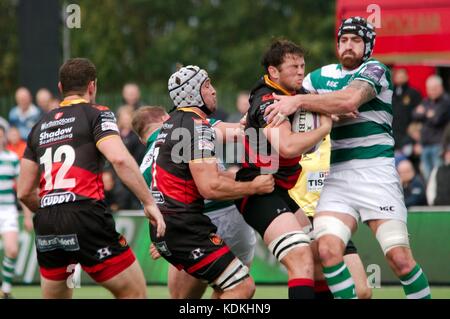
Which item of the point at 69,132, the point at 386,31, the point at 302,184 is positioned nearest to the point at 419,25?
the point at 386,31

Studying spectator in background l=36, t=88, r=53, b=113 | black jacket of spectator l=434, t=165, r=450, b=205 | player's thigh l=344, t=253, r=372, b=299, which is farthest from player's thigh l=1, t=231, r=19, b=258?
black jacket of spectator l=434, t=165, r=450, b=205

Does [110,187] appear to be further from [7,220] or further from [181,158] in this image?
[181,158]

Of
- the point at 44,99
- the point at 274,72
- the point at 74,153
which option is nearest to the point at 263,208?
the point at 274,72

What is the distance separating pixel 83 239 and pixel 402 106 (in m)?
9.63

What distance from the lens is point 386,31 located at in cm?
1980

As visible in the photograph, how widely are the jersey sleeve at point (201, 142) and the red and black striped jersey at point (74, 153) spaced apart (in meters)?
0.63

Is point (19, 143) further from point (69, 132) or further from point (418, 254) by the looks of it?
point (69, 132)

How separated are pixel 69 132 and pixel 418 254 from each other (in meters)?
6.91

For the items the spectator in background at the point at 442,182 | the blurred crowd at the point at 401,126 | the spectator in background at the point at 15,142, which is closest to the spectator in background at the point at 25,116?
the blurred crowd at the point at 401,126

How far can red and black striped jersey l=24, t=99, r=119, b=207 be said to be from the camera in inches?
329

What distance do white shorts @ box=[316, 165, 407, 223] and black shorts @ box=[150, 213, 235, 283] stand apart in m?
1.04

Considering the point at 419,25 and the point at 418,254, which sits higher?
the point at 419,25

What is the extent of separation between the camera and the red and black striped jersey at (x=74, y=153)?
27.4ft

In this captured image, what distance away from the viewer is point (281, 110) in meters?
8.59
